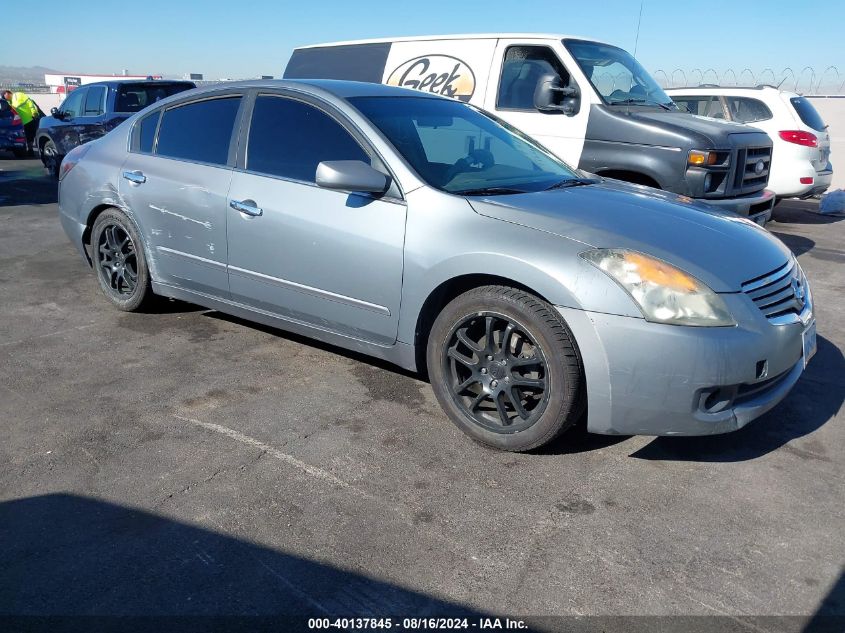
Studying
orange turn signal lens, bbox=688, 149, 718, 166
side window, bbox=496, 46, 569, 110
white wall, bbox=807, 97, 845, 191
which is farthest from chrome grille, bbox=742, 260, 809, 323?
white wall, bbox=807, 97, 845, 191

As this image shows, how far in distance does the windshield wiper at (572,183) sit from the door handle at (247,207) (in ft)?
5.17

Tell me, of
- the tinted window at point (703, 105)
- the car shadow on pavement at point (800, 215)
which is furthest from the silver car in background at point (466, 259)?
the car shadow on pavement at point (800, 215)

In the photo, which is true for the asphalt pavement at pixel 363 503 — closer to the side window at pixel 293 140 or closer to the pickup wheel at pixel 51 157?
the side window at pixel 293 140

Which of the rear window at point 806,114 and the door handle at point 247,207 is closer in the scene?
the door handle at point 247,207

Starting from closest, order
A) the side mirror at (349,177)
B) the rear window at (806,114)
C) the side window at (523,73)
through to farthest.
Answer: the side mirror at (349,177), the side window at (523,73), the rear window at (806,114)

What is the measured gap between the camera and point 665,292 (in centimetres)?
300

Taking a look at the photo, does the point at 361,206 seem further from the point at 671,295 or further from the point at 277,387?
the point at 671,295

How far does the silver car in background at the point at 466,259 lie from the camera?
119 inches

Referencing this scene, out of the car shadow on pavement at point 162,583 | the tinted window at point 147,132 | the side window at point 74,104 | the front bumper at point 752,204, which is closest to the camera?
the car shadow on pavement at point 162,583

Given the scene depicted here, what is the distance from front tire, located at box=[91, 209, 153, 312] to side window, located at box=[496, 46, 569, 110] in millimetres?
3982

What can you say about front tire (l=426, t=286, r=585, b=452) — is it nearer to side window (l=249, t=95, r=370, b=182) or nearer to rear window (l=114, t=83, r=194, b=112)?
side window (l=249, t=95, r=370, b=182)

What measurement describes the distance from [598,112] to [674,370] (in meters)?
4.45

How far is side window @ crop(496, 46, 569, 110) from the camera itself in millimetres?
7207

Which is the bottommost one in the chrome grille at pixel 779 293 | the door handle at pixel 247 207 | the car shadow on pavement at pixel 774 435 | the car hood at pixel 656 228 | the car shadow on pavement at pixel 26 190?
the car shadow on pavement at pixel 26 190
